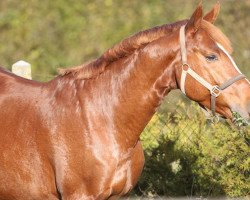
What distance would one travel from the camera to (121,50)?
189 inches

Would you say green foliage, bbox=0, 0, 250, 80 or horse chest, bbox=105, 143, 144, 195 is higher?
green foliage, bbox=0, 0, 250, 80

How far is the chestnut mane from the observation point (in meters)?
4.56

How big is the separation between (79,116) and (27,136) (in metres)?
0.43

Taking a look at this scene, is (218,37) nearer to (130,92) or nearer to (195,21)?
(195,21)

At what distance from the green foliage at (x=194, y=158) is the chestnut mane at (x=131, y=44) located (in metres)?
1.96

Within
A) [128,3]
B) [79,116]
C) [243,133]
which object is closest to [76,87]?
[79,116]

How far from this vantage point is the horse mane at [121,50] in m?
4.71

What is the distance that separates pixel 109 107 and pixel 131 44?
0.46 meters

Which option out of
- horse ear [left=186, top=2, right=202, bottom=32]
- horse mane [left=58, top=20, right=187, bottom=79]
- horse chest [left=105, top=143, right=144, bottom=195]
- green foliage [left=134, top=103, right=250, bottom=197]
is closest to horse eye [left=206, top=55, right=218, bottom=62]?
horse ear [left=186, top=2, right=202, bottom=32]

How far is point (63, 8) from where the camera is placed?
11.6 metres

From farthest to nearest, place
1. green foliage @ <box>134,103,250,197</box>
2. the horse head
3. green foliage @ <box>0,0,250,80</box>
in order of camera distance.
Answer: green foliage @ <box>0,0,250,80</box> → green foliage @ <box>134,103,250,197</box> → the horse head

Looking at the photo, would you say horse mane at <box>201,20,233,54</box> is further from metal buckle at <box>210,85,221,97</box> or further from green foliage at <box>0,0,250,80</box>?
green foliage at <box>0,0,250,80</box>

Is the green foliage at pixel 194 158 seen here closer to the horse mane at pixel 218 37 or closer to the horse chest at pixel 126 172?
the horse chest at pixel 126 172

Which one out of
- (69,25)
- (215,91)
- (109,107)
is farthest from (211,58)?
(69,25)
